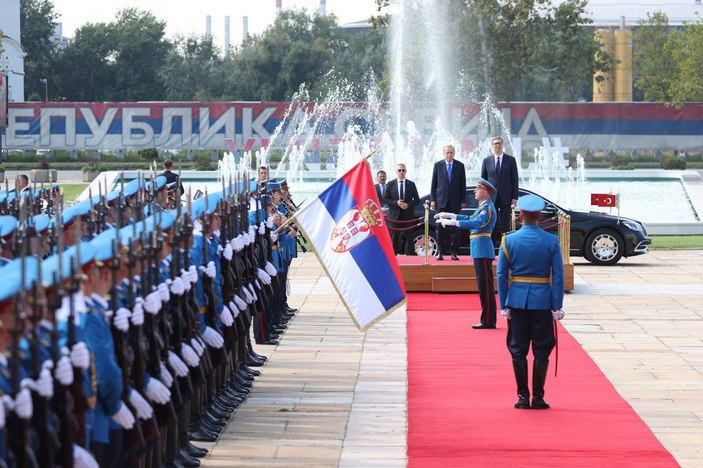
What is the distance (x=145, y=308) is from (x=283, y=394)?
4.08m

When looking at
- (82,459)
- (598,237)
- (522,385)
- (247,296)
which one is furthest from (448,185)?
(82,459)

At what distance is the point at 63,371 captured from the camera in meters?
5.76

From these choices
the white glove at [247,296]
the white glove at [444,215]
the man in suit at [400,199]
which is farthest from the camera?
the man in suit at [400,199]

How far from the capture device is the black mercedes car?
22766mm

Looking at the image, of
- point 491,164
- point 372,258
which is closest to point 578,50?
point 491,164

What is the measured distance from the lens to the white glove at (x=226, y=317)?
9.64 meters

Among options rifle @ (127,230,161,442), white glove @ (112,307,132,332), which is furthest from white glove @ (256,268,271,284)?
white glove @ (112,307,132,332)

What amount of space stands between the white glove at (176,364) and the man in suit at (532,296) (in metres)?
3.22

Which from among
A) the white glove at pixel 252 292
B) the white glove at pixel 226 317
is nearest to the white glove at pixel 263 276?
the white glove at pixel 252 292

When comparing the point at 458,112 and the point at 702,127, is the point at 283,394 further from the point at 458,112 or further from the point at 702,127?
the point at 702,127

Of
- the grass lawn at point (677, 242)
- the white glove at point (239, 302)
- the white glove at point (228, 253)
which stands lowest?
the grass lawn at point (677, 242)

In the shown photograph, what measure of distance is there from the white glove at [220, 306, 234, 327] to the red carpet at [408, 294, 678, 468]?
145 cm

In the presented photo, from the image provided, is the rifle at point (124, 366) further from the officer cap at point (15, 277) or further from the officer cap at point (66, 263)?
the officer cap at point (15, 277)

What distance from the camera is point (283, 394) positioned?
11.2m
